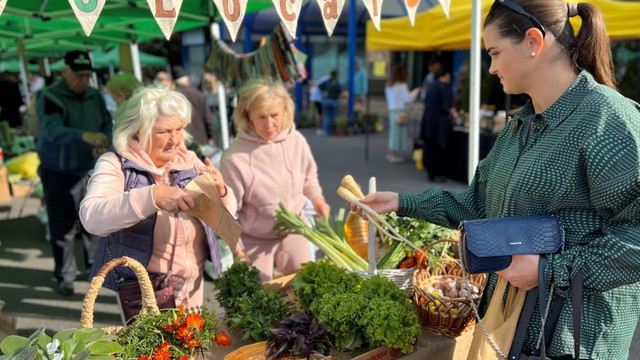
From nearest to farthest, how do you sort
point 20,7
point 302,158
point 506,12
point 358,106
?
point 506,12, point 302,158, point 20,7, point 358,106

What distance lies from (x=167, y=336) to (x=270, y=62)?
3.34m

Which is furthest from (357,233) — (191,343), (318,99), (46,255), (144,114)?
(318,99)

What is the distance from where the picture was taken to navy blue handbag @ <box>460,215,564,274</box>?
1.29m

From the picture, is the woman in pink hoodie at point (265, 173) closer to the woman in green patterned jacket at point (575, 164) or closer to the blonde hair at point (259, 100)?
the blonde hair at point (259, 100)

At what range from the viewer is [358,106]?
48.4 ft

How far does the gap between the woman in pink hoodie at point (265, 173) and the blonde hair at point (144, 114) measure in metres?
0.74

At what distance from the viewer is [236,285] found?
2086 mm

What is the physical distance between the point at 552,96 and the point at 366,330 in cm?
95

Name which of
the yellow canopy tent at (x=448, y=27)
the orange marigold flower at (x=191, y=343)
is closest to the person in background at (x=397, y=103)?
the yellow canopy tent at (x=448, y=27)

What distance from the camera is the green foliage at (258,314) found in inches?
74.4

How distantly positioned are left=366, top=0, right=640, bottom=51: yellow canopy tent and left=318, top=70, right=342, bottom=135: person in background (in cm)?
503

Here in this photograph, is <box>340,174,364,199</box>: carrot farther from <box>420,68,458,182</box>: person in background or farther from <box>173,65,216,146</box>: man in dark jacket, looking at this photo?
<box>420,68,458,182</box>: person in background

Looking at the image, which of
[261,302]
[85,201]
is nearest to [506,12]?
[261,302]

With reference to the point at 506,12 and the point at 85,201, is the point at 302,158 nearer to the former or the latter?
the point at 85,201
